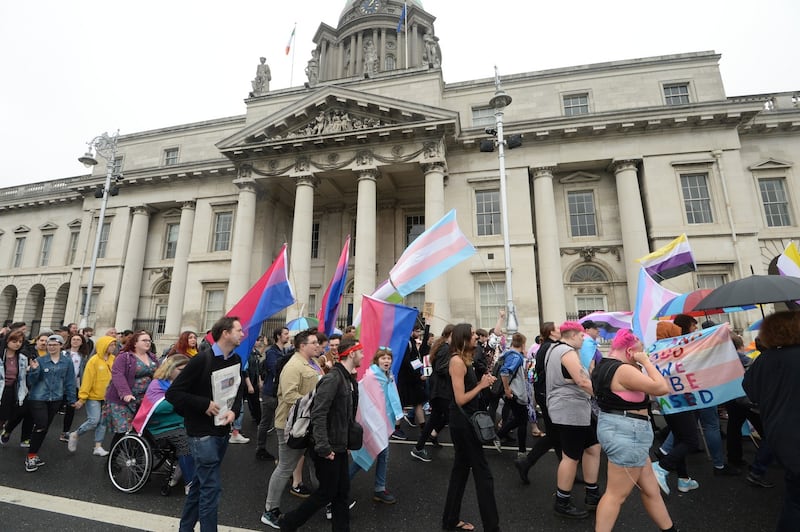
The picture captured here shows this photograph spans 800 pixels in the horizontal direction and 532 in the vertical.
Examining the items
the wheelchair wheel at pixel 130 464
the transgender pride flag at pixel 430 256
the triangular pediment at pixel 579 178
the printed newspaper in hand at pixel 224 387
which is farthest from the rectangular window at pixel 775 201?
the wheelchair wheel at pixel 130 464

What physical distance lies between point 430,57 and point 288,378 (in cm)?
2320

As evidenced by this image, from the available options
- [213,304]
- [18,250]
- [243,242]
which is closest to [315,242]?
[243,242]

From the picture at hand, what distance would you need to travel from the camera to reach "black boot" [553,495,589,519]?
4293 millimetres

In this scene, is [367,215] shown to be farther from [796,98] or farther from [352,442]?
[796,98]

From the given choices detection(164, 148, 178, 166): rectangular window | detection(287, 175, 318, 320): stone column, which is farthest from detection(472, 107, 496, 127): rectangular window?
detection(164, 148, 178, 166): rectangular window

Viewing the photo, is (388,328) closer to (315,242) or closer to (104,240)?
(315,242)

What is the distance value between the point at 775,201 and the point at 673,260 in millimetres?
13811

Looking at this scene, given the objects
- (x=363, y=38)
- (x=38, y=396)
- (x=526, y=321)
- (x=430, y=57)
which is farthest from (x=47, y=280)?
(x=363, y=38)

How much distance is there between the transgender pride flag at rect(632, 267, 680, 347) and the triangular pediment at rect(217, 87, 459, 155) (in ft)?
42.4

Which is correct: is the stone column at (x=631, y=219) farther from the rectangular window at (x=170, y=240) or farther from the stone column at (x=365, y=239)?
the rectangular window at (x=170, y=240)

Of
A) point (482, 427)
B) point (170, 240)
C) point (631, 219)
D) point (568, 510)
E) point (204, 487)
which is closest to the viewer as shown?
point (204, 487)

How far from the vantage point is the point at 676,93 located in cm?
2000

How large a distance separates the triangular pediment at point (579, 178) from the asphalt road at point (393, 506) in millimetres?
15948

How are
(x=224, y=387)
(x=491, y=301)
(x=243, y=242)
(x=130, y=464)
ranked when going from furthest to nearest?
1. (x=243, y=242)
2. (x=491, y=301)
3. (x=130, y=464)
4. (x=224, y=387)
